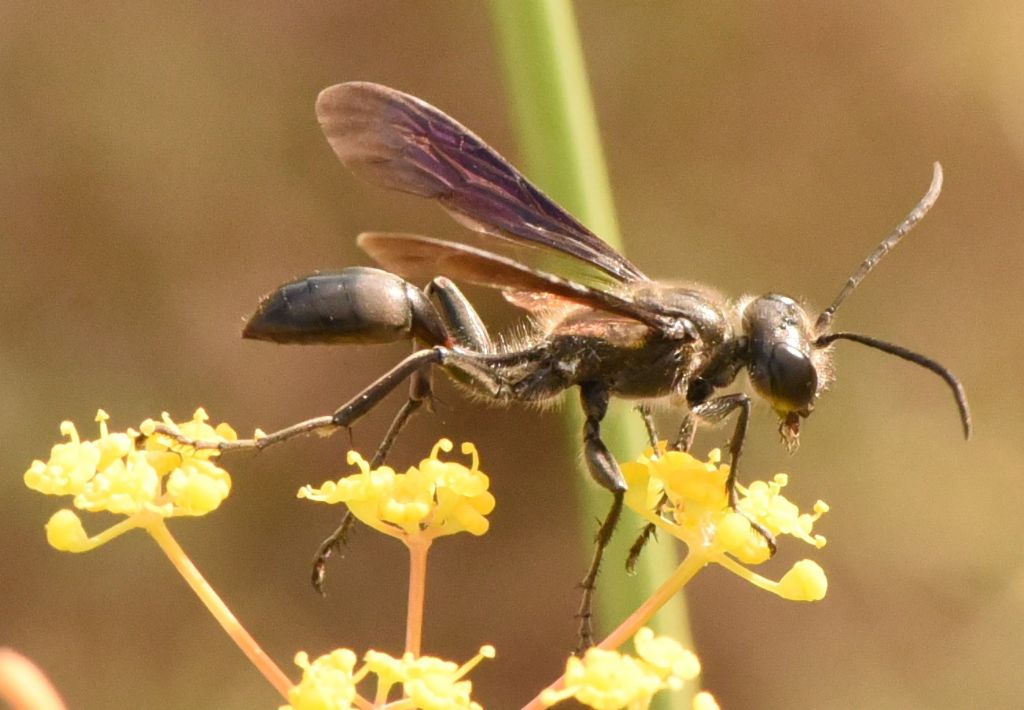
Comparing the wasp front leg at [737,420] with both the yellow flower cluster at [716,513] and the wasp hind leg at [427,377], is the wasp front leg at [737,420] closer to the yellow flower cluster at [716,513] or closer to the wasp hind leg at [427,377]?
the yellow flower cluster at [716,513]

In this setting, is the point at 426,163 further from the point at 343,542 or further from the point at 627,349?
the point at 343,542

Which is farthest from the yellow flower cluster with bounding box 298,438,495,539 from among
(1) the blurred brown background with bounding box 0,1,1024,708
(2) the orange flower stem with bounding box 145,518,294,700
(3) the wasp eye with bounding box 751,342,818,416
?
(1) the blurred brown background with bounding box 0,1,1024,708

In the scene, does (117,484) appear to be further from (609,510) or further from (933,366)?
(933,366)

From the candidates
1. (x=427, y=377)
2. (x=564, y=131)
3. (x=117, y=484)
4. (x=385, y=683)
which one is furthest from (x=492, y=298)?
(x=385, y=683)

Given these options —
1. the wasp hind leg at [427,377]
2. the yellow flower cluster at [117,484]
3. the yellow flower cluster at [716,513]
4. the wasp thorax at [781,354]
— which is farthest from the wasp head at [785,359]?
the yellow flower cluster at [117,484]

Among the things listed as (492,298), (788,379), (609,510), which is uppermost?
(788,379)

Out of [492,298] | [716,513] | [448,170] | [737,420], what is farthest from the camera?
[492,298]

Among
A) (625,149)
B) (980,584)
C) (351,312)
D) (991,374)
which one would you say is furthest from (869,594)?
(351,312)
